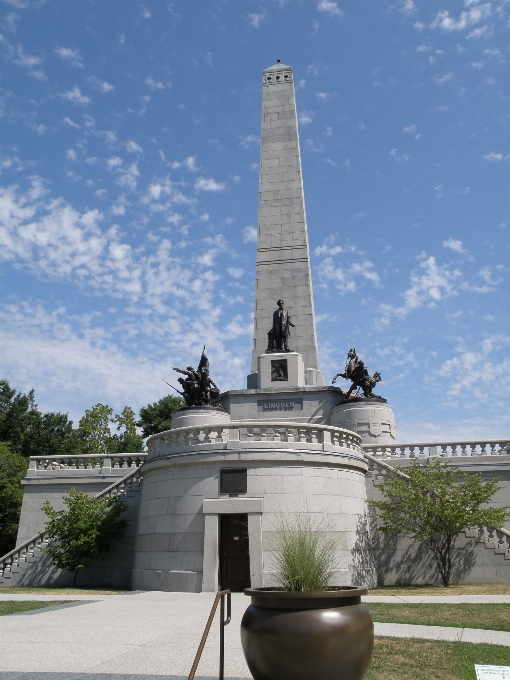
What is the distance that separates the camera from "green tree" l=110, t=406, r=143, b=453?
46.0 m

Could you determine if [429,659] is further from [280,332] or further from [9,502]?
[9,502]

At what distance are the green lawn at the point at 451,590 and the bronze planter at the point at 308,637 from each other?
11161 mm

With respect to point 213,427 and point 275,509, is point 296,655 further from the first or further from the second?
point 213,427

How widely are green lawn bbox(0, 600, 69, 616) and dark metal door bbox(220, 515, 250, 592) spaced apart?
442 centimetres

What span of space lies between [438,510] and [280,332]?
13250mm

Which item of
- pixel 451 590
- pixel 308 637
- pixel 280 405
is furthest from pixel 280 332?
pixel 308 637

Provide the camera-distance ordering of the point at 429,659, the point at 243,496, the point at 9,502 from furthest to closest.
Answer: the point at 9,502, the point at 243,496, the point at 429,659

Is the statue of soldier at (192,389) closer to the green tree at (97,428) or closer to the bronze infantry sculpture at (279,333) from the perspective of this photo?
the bronze infantry sculpture at (279,333)

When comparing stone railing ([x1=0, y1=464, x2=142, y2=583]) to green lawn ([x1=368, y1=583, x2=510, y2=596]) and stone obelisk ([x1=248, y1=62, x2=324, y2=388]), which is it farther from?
green lawn ([x1=368, y1=583, x2=510, y2=596])

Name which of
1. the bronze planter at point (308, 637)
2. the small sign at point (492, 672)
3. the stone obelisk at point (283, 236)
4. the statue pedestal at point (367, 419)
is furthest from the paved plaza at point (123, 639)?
the stone obelisk at point (283, 236)

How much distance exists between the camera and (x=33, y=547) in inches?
837

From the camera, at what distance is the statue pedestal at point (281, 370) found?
27.5 m

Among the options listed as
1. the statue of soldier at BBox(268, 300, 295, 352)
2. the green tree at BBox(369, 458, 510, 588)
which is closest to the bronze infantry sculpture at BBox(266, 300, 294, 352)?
the statue of soldier at BBox(268, 300, 295, 352)

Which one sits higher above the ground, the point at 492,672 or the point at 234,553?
the point at 234,553
